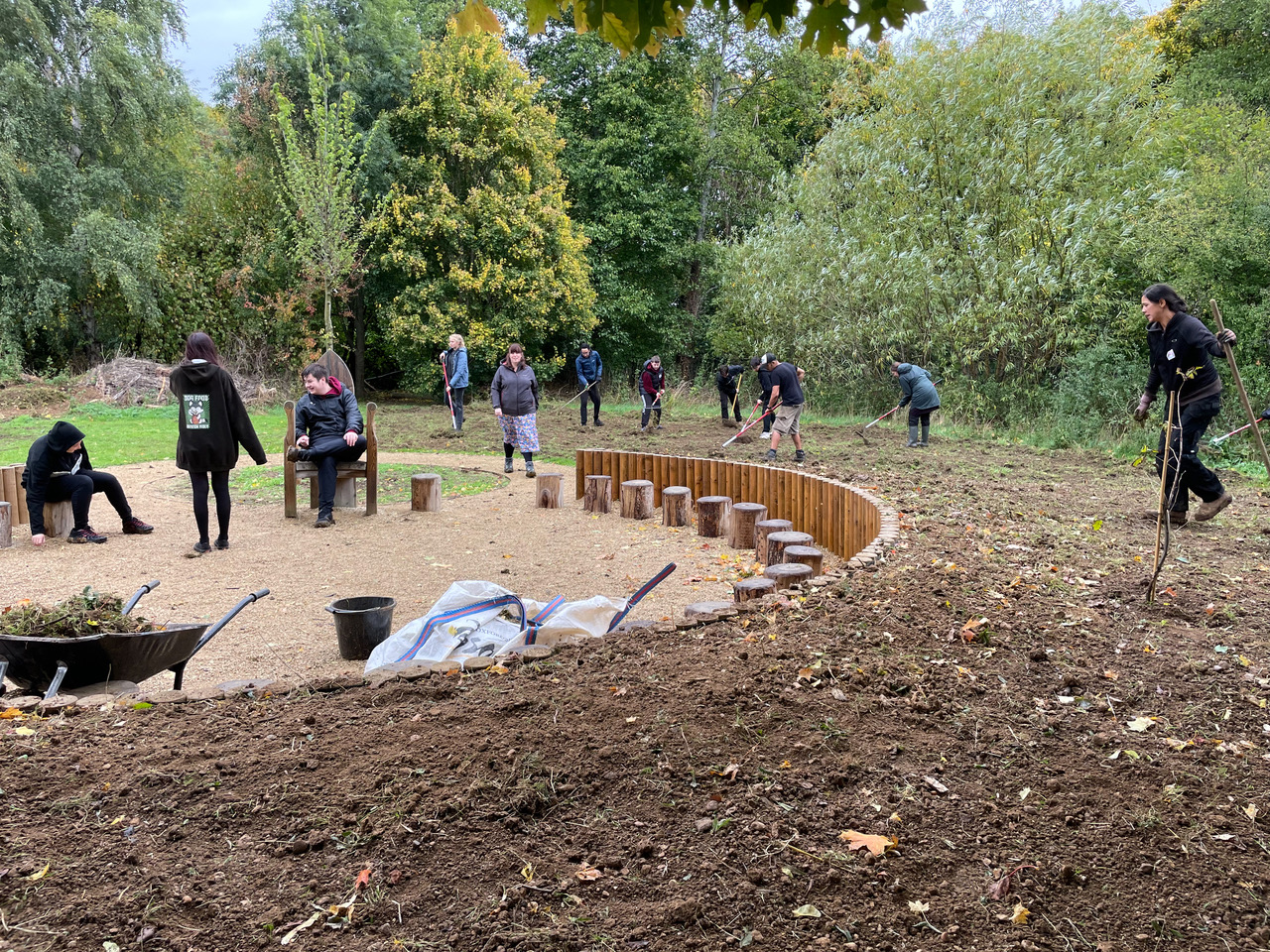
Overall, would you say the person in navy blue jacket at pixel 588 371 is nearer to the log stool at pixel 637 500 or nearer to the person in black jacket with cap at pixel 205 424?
the log stool at pixel 637 500

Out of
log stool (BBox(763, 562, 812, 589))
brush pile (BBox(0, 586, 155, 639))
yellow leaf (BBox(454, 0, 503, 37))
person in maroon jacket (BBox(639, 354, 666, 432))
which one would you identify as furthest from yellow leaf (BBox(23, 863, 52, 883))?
person in maroon jacket (BBox(639, 354, 666, 432))

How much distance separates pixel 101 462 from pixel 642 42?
11.3 metres

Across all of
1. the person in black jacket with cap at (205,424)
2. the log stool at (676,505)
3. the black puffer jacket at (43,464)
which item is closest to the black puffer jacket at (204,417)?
the person in black jacket with cap at (205,424)

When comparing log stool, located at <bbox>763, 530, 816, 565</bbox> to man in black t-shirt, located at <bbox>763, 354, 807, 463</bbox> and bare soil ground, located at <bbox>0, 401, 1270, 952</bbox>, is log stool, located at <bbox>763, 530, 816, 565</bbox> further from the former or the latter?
man in black t-shirt, located at <bbox>763, 354, 807, 463</bbox>

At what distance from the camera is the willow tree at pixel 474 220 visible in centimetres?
2120

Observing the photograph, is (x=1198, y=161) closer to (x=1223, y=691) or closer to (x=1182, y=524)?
(x=1182, y=524)

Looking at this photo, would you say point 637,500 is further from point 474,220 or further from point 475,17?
point 474,220

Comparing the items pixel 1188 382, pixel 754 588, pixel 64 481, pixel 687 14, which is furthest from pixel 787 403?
pixel 687 14

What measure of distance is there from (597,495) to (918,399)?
5.76 m

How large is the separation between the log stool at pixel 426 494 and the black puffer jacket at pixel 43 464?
9.62 ft

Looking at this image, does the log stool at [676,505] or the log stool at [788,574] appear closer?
the log stool at [788,574]

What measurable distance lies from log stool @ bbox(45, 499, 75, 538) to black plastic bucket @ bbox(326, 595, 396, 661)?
414cm

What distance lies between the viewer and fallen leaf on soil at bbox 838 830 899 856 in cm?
238

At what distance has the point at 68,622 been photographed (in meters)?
3.73
